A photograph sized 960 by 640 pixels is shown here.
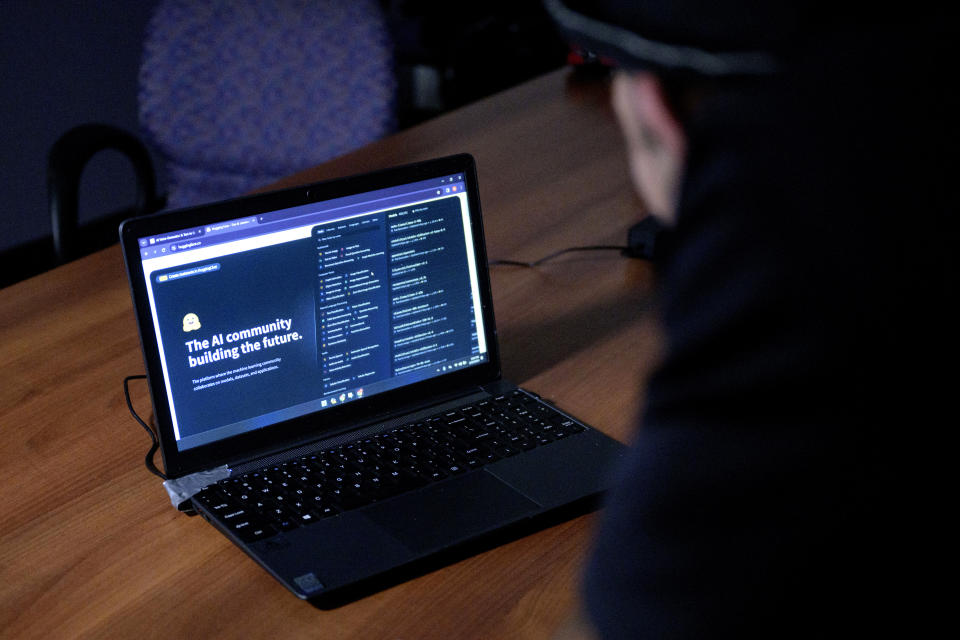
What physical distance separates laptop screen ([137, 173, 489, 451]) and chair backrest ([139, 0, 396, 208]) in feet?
2.94

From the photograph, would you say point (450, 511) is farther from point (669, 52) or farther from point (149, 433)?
point (669, 52)

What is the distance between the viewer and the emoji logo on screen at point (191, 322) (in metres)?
0.97

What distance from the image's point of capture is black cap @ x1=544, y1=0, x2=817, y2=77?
15.1 inches

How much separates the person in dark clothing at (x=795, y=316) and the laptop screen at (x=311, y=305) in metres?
0.62

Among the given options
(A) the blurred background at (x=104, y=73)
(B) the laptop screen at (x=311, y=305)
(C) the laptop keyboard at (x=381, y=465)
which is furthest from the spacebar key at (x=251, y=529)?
(A) the blurred background at (x=104, y=73)

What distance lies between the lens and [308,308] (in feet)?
3.35

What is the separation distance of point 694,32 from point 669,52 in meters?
0.02

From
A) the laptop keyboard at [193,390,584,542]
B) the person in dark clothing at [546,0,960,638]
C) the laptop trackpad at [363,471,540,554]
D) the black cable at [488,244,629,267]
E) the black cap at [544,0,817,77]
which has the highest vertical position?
the black cap at [544,0,817,77]

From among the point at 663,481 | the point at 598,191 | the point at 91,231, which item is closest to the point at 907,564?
the point at 663,481

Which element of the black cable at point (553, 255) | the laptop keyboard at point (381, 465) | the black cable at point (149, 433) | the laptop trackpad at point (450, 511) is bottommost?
the laptop trackpad at point (450, 511)

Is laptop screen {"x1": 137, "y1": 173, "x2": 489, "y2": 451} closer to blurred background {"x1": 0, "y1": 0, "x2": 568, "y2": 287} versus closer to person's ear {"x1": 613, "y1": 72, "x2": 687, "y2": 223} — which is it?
person's ear {"x1": 613, "y1": 72, "x2": 687, "y2": 223}

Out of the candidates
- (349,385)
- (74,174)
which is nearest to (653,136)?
(349,385)

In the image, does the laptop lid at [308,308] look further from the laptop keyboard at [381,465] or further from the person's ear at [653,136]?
the person's ear at [653,136]

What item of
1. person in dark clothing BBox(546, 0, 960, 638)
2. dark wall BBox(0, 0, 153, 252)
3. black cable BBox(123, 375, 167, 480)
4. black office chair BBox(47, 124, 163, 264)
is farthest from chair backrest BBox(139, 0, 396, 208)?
person in dark clothing BBox(546, 0, 960, 638)
